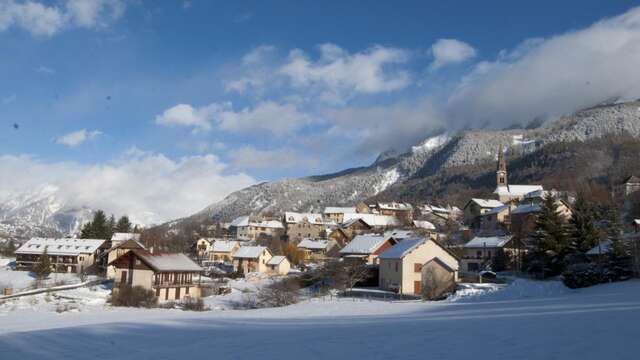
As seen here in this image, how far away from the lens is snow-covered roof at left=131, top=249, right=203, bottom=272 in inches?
2317

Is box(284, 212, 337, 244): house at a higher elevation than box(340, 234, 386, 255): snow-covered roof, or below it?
higher

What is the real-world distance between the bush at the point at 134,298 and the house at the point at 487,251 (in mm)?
35474

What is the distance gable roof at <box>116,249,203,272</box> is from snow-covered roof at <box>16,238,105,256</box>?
32.7 m

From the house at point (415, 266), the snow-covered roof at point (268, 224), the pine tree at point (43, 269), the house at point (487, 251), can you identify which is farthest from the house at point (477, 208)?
the pine tree at point (43, 269)

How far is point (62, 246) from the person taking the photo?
3531 inches

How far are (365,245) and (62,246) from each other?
176 ft

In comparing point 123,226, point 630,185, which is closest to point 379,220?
point 630,185

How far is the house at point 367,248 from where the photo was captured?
201 ft

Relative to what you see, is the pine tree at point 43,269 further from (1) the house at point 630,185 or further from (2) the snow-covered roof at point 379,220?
(1) the house at point 630,185

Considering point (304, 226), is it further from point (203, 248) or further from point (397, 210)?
point (203, 248)

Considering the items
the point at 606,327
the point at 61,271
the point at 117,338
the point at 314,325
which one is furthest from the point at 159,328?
the point at 61,271

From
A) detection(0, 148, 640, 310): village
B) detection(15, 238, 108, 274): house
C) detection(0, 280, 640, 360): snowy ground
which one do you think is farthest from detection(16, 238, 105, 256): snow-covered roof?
detection(0, 280, 640, 360): snowy ground

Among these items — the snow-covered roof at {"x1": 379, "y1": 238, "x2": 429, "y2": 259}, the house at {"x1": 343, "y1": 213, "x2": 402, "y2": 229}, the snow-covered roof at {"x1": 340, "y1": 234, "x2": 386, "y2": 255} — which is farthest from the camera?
the house at {"x1": 343, "y1": 213, "x2": 402, "y2": 229}

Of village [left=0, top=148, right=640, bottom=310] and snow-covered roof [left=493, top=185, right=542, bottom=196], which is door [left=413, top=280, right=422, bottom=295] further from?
snow-covered roof [left=493, top=185, right=542, bottom=196]
